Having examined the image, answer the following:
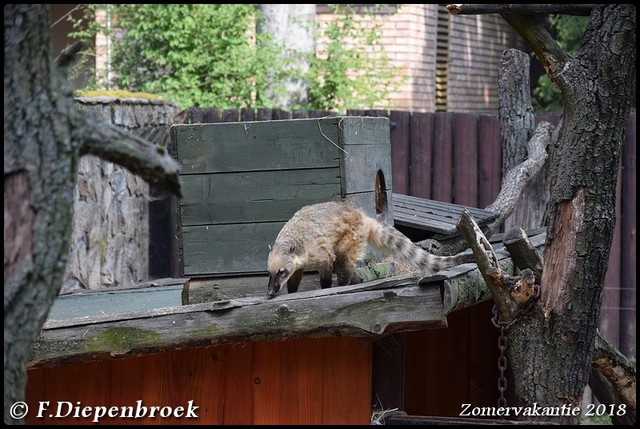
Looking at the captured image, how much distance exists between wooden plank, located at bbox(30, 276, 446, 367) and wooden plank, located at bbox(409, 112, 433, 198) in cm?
605

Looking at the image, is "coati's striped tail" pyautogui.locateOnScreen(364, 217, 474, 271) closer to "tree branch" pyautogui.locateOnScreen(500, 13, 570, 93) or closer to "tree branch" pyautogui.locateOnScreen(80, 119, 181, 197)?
"tree branch" pyautogui.locateOnScreen(500, 13, 570, 93)

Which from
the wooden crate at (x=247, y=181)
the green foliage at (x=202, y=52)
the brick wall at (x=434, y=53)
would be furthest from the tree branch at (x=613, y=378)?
the brick wall at (x=434, y=53)

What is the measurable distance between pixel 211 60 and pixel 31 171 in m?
10.2

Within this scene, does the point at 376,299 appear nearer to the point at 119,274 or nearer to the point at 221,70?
the point at 119,274

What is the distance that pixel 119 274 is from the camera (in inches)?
365

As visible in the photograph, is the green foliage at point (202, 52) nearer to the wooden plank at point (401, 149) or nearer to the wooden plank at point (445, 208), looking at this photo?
the wooden plank at point (401, 149)

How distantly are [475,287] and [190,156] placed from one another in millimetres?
1707

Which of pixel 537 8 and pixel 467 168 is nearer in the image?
pixel 537 8

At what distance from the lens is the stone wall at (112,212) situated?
8.37 metres

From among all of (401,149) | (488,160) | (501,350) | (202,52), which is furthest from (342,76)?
(501,350)

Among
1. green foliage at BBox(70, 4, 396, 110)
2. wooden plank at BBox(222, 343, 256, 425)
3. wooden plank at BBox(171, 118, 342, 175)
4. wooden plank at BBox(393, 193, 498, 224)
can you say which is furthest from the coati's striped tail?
green foliage at BBox(70, 4, 396, 110)

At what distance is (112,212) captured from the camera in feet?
29.8

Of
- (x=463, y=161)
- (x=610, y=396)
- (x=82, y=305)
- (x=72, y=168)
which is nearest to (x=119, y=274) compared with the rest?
(x=82, y=305)

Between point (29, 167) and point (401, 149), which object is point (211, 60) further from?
point (29, 167)
